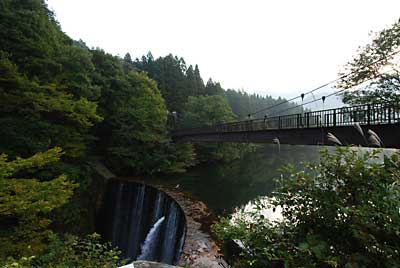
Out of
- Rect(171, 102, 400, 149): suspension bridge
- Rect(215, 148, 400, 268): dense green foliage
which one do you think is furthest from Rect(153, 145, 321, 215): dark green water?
Rect(215, 148, 400, 268): dense green foliage

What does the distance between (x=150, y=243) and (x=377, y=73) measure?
12.2 metres

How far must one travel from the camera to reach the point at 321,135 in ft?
20.9

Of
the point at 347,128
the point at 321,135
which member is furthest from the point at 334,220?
the point at 321,135

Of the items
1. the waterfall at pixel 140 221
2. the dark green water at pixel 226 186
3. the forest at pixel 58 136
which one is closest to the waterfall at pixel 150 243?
the waterfall at pixel 140 221

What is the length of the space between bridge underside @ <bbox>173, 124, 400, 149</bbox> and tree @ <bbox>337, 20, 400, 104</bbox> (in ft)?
12.6

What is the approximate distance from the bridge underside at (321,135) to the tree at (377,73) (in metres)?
3.85

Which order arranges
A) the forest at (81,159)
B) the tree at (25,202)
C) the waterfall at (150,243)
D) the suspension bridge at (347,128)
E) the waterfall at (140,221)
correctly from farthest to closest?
the waterfall at (150,243) < the waterfall at (140,221) < the suspension bridge at (347,128) < the tree at (25,202) < the forest at (81,159)

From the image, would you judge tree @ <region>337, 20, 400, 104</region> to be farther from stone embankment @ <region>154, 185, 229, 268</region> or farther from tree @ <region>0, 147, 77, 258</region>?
tree @ <region>0, 147, 77, 258</region>

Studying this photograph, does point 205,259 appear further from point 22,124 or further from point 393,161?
point 22,124

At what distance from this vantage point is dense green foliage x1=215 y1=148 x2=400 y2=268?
133cm

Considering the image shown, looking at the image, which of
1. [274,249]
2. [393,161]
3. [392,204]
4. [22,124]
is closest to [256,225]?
[274,249]

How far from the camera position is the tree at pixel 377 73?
28.5 feet

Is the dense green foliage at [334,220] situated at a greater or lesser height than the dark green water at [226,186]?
greater

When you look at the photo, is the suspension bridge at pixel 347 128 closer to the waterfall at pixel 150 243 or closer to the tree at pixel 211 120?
the waterfall at pixel 150 243
